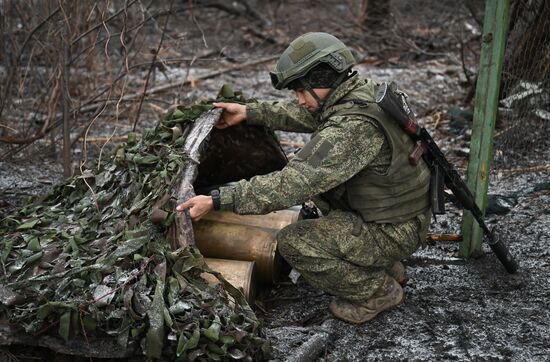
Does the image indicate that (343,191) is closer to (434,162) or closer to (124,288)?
(434,162)

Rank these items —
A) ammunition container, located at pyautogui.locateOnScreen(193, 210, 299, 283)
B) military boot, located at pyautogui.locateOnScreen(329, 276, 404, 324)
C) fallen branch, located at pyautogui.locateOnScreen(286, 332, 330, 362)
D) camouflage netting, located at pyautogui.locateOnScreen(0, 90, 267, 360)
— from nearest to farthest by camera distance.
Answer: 1. camouflage netting, located at pyautogui.locateOnScreen(0, 90, 267, 360)
2. fallen branch, located at pyautogui.locateOnScreen(286, 332, 330, 362)
3. military boot, located at pyautogui.locateOnScreen(329, 276, 404, 324)
4. ammunition container, located at pyautogui.locateOnScreen(193, 210, 299, 283)

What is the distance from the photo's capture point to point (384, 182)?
3693mm

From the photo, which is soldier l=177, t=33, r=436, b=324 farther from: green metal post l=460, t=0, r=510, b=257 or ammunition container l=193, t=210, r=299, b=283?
green metal post l=460, t=0, r=510, b=257

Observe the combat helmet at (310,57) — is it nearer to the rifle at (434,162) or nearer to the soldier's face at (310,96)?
the soldier's face at (310,96)

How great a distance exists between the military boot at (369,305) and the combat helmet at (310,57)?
45.5 inches

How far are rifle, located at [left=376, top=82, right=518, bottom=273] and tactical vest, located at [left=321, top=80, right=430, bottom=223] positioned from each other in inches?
1.6

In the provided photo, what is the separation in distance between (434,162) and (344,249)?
66 cm

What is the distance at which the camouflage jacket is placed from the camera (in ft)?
11.3

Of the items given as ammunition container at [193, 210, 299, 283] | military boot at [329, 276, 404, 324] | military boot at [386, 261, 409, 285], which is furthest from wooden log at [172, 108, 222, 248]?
military boot at [386, 261, 409, 285]

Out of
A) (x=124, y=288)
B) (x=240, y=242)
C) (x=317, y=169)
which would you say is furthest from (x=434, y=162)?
(x=124, y=288)

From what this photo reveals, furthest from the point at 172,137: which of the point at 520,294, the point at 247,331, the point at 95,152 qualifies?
the point at 95,152

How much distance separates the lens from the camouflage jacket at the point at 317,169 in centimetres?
344

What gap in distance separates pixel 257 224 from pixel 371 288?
804mm

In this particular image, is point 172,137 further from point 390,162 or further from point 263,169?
point 390,162
